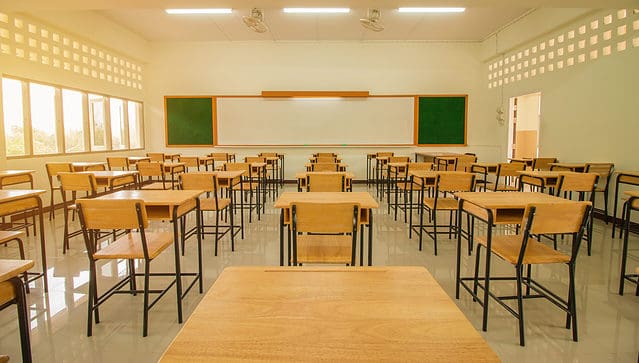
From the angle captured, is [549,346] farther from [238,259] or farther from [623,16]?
[623,16]

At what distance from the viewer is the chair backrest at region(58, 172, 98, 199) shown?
3.96 meters

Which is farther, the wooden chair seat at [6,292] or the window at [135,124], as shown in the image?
the window at [135,124]

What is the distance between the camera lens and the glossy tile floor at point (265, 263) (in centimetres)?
214

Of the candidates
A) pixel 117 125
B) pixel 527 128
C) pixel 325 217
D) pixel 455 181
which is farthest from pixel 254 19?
pixel 527 128

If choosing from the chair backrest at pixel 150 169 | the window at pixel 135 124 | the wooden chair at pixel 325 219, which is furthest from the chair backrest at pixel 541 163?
the window at pixel 135 124

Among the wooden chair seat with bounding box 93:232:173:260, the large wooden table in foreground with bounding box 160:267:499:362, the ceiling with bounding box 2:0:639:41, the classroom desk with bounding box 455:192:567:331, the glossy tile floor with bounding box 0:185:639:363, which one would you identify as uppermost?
the ceiling with bounding box 2:0:639:41

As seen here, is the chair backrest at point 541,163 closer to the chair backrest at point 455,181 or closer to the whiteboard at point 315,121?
the chair backrest at point 455,181

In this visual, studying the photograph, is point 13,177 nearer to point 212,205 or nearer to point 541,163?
point 212,205

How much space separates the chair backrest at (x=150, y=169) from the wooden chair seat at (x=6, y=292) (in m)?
4.13

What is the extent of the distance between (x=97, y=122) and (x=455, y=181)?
23.7ft

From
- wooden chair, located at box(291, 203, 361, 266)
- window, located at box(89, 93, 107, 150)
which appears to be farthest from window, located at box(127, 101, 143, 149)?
wooden chair, located at box(291, 203, 361, 266)

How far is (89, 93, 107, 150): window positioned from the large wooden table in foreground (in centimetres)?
784

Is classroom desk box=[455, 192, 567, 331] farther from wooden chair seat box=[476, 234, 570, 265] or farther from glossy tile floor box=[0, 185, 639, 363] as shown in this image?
glossy tile floor box=[0, 185, 639, 363]

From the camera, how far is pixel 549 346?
2188 mm
